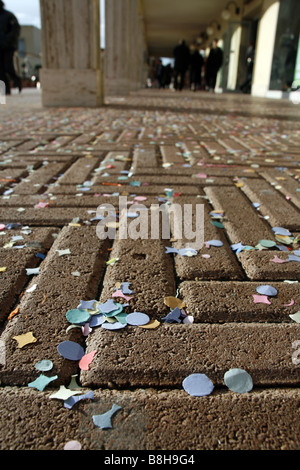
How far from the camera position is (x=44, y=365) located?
0.91 metres

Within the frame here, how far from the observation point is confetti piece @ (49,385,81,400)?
2.69ft

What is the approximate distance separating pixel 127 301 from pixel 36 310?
0.85ft

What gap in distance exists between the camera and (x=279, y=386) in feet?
2.88

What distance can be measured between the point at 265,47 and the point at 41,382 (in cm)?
1415

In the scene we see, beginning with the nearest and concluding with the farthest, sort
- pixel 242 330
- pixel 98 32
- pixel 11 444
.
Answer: pixel 11 444 < pixel 242 330 < pixel 98 32

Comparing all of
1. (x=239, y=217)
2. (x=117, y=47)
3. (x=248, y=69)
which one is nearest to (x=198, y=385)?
(x=239, y=217)

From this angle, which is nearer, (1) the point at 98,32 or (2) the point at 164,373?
(2) the point at 164,373

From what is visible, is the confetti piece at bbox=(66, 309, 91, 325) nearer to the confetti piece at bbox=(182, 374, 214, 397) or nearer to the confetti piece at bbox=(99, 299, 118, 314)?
the confetti piece at bbox=(99, 299, 118, 314)

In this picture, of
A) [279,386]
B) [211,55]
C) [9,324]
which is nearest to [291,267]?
[279,386]

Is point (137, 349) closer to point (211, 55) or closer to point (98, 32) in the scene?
point (98, 32)

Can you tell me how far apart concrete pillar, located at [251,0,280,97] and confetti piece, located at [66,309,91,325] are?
42.6 ft

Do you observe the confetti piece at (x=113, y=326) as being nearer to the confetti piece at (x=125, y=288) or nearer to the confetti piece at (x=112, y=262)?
the confetti piece at (x=125, y=288)
